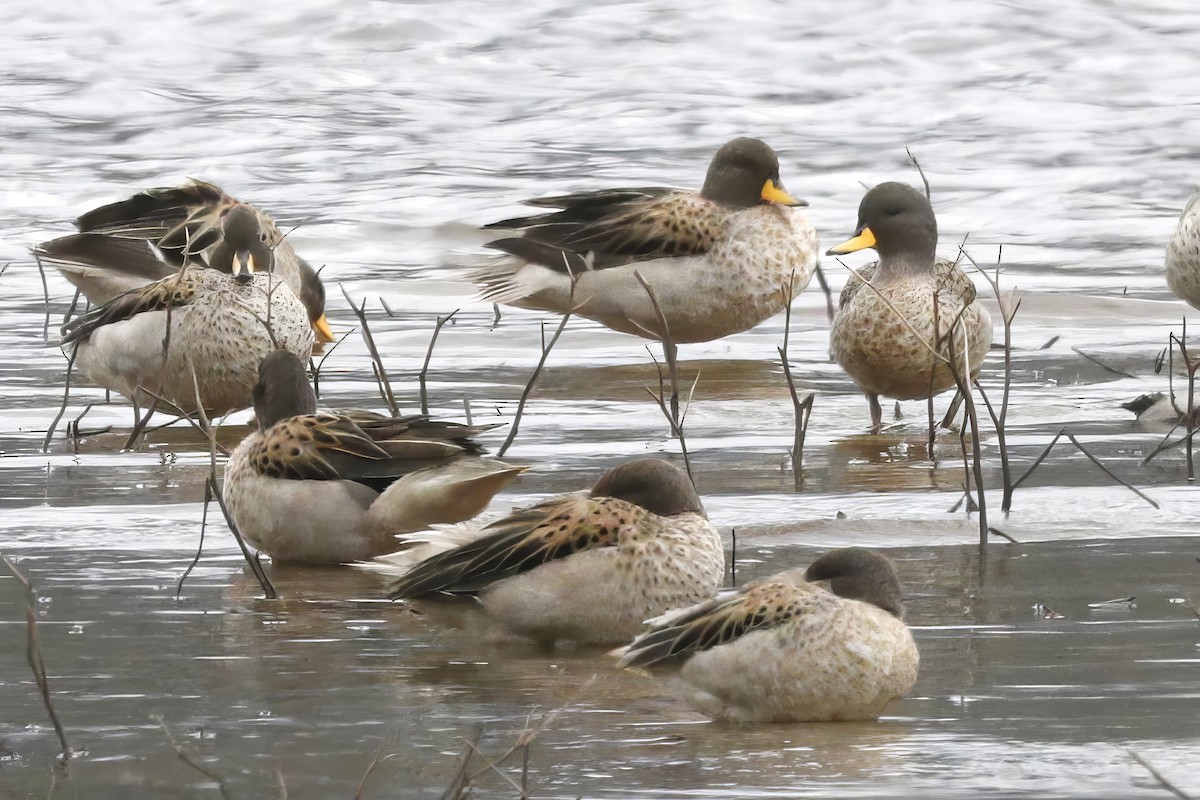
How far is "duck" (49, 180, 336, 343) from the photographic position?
33.1ft

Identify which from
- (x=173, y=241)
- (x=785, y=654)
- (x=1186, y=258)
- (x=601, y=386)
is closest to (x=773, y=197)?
(x=601, y=386)

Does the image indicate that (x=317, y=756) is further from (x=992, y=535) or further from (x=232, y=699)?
(x=992, y=535)

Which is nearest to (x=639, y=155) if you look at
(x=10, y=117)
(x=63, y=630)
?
(x=10, y=117)

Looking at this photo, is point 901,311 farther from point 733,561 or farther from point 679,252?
point 733,561

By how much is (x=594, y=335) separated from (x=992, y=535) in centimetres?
504

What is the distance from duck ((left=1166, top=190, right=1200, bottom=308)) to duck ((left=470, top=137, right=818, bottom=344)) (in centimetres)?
173

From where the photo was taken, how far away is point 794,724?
177 inches

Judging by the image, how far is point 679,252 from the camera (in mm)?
10117

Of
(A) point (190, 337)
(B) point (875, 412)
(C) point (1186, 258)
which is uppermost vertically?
(A) point (190, 337)

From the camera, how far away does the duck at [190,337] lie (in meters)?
8.53

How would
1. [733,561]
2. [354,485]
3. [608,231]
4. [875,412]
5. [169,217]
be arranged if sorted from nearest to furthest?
1. [733,561]
2. [354,485]
3. [875,412]
4. [608,231]
5. [169,217]

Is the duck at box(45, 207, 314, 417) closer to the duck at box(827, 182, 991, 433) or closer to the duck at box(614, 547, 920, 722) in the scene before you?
the duck at box(827, 182, 991, 433)

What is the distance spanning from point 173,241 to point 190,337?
73.6 inches

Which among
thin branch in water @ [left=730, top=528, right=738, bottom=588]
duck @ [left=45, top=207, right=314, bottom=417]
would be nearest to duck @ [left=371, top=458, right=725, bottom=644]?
thin branch in water @ [left=730, top=528, right=738, bottom=588]
